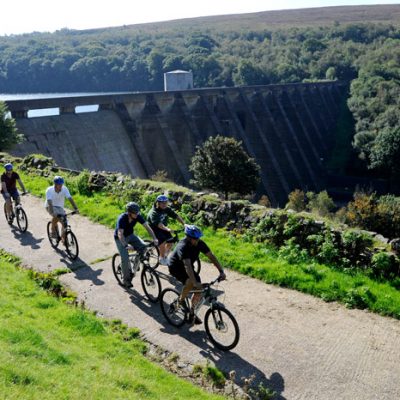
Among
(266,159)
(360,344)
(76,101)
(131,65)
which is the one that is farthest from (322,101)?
(360,344)

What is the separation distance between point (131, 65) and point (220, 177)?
218ft

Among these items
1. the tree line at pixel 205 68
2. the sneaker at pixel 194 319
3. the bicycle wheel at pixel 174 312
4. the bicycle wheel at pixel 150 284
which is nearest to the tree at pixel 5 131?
the bicycle wheel at pixel 150 284

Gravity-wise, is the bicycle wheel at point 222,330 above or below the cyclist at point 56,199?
below

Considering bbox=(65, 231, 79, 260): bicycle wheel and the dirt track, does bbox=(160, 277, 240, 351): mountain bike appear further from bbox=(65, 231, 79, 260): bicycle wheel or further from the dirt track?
bbox=(65, 231, 79, 260): bicycle wheel

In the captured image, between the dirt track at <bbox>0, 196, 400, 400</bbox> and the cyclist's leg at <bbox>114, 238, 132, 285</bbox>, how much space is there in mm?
219

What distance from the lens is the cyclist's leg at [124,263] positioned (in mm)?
7996

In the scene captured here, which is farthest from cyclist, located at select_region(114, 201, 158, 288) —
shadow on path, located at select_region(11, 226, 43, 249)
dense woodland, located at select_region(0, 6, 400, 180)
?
dense woodland, located at select_region(0, 6, 400, 180)

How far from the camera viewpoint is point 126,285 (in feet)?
26.9

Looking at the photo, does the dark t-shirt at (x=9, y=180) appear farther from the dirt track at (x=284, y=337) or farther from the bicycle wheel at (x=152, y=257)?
the bicycle wheel at (x=152, y=257)

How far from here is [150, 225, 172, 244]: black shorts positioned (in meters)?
8.56

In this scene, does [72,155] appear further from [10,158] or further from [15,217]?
[15,217]

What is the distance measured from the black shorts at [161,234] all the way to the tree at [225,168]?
60.0ft

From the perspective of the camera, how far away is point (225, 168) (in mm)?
26781

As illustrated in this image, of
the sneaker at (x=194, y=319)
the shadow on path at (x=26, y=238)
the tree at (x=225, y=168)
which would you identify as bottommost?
the tree at (x=225, y=168)
